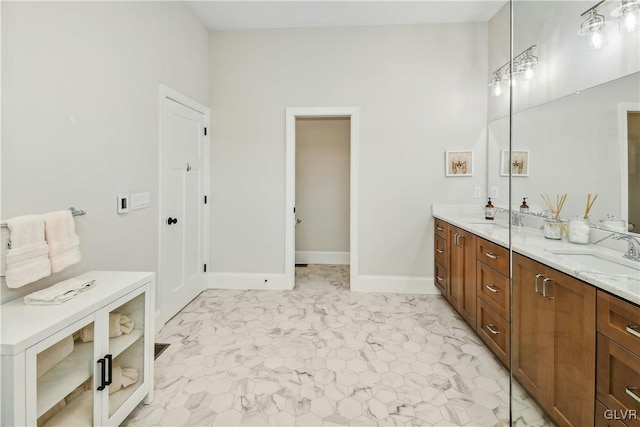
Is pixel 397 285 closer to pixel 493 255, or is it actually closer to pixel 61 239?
pixel 493 255

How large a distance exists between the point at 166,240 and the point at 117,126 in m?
0.99

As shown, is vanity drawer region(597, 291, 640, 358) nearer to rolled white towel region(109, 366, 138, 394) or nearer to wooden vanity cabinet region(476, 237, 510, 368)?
wooden vanity cabinet region(476, 237, 510, 368)

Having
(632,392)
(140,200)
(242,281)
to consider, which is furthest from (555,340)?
(242,281)

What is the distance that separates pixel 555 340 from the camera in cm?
133

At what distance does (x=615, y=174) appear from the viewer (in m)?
1.48

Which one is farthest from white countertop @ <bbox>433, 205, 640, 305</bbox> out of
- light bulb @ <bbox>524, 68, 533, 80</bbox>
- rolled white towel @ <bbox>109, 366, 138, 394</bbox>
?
rolled white towel @ <bbox>109, 366, 138, 394</bbox>

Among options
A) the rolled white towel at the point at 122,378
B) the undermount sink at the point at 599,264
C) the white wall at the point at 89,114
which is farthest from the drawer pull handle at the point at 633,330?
the white wall at the point at 89,114

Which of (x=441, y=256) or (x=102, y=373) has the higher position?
(x=441, y=256)

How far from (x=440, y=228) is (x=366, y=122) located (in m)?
1.39

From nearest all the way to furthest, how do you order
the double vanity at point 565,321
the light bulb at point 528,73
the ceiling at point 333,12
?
the double vanity at point 565,321 < the light bulb at point 528,73 < the ceiling at point 333,12

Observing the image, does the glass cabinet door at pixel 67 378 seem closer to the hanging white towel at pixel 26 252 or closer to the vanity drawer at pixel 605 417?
the hanging white towel at pixel 26 252

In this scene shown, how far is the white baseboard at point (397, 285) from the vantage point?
10.5 ft

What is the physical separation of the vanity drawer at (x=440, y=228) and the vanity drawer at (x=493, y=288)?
0.72m

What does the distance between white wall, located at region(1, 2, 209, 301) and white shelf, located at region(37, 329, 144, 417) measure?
1.31ft
